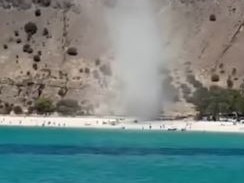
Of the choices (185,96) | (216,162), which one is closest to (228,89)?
(185,96)

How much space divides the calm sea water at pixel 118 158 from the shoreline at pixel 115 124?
910 centimetres

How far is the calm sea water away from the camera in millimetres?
37969

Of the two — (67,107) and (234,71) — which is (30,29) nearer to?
(67,107)

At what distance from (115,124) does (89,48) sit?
21.4 m

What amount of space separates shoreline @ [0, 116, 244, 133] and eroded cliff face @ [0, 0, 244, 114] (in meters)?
5.60

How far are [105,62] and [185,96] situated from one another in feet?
40.7

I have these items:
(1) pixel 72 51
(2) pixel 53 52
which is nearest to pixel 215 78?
(1) pixel 72 51

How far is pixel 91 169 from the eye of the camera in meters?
41.1

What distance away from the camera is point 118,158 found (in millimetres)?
49031

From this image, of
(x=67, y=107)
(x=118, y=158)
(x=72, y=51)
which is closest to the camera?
(x=118, y=158)

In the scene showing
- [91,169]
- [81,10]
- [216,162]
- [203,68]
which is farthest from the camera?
[81,10]

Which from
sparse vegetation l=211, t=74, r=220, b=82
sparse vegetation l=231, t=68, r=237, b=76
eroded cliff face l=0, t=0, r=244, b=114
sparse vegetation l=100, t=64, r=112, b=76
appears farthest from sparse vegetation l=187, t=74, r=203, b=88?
sparse vegetation l=100, t=64, r=112, b=76

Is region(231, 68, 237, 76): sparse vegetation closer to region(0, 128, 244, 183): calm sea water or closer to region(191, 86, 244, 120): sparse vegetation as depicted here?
region(191, 86, 244, 120): sparse vegetation

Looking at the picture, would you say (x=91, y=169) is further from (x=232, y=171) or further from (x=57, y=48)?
(x=57, y=48)
